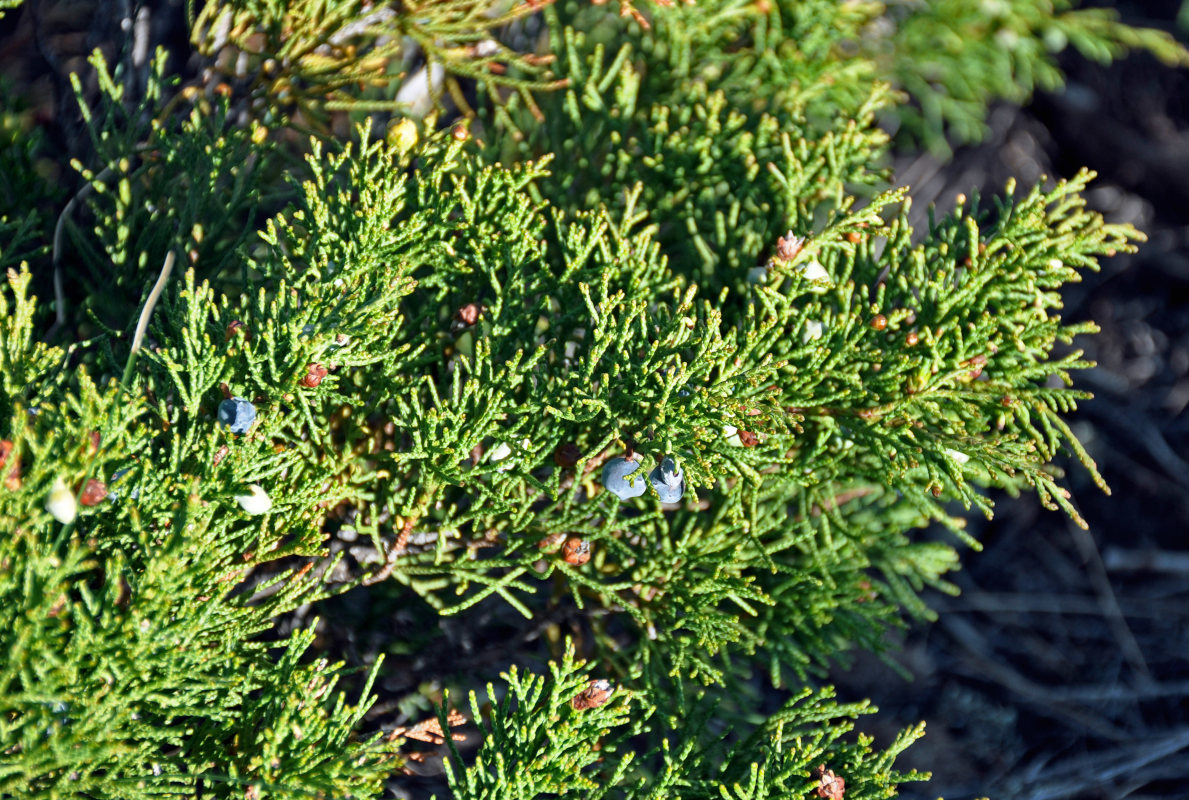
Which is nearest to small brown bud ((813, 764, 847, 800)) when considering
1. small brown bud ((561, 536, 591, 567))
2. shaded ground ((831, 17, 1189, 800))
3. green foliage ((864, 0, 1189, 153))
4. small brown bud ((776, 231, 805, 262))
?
small brown bud ((561, 536, 591, 567))

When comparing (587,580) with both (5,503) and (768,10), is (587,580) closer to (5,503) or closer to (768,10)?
(5,503)

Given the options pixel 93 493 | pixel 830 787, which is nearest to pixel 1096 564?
pixel 830 787

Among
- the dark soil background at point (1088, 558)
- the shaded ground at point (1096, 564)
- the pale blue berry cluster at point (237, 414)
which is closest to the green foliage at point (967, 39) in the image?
the dark soil background at point (1088, 558)

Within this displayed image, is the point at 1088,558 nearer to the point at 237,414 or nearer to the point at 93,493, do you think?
the point at 237,414

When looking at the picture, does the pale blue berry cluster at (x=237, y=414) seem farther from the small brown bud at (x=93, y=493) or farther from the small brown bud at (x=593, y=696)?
the small brown bud at (x=593, y=696)

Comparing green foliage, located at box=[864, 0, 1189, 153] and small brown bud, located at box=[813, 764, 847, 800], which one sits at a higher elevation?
green foliage, located at box=[864, 0, 1189, 153]

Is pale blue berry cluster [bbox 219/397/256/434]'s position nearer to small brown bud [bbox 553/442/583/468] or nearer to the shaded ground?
small brown bud [bbox 553/442/583/468]
